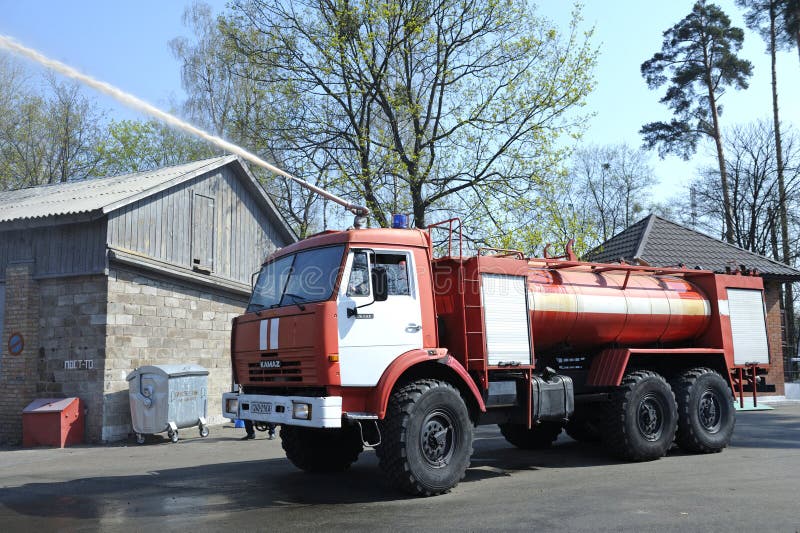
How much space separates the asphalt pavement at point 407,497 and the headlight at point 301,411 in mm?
923

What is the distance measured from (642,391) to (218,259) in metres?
11.8

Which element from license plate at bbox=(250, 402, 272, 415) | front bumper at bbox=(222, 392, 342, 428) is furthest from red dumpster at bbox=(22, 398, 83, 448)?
license plate at bbox=(250, 402, 272, 415)

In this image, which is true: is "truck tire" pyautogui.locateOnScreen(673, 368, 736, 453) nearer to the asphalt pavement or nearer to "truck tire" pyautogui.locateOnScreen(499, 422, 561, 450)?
the asphalt pavement

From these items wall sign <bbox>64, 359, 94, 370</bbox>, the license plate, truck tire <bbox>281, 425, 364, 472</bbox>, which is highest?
wall sign <bbox>64, 359, 94, 370</bbox>

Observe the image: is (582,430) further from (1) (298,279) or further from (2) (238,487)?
(1) (298,279)

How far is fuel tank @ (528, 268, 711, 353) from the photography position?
33.4 ft

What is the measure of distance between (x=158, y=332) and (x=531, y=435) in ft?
27.1

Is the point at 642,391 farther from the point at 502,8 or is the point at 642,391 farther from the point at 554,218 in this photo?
the point at 502,8

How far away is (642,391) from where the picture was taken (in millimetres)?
10375

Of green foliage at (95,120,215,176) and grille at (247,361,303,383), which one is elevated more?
green foliage at (95,120,215,176)

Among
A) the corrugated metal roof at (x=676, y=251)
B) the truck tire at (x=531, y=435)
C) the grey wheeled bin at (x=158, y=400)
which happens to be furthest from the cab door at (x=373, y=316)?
the corrugated metal roof at (x=676, y=251)

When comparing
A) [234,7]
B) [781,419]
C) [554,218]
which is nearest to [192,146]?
[234,7]

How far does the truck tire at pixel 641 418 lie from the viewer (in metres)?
10.2

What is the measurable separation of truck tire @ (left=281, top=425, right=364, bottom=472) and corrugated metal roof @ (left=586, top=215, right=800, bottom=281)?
15694mm
